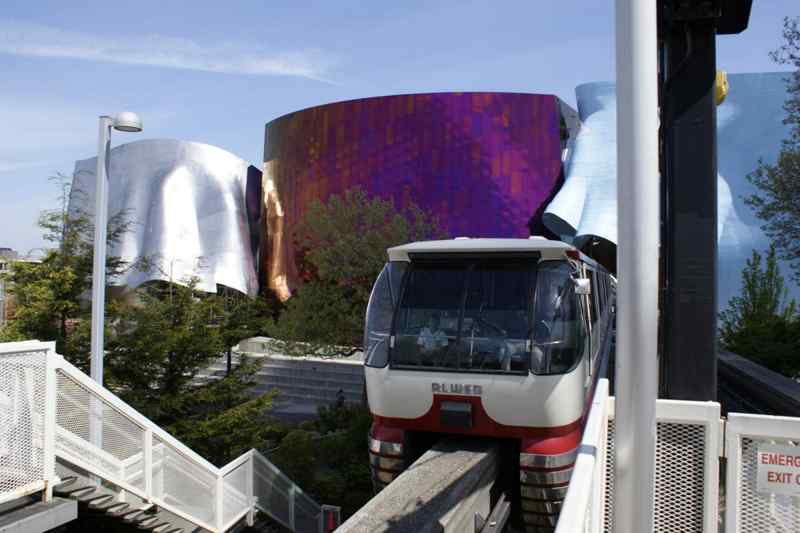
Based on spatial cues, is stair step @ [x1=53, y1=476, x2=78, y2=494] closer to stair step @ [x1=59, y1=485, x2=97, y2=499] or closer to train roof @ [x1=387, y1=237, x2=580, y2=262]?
stair step @ [x1=59, y1=485, x2=97, y2=499]

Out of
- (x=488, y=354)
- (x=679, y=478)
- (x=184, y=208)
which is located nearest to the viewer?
(x=679, y=478)

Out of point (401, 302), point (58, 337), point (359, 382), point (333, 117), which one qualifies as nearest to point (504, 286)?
point (401, 302)

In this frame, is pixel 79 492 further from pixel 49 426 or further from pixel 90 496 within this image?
pixel 49 426

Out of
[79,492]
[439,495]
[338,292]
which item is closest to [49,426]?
[79,492]

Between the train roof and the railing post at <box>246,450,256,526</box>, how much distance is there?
4.85 metres

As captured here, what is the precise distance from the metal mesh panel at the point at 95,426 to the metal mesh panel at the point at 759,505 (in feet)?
19.0

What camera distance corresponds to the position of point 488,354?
21.1 feet

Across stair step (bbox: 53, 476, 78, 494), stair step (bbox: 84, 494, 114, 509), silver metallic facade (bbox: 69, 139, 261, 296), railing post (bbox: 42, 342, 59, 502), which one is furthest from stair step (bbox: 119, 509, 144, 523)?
silver metallic facade (bbox: 69, 139, 261, 296)

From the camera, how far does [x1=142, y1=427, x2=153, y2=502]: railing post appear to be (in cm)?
730

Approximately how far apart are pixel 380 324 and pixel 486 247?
1.39 meters

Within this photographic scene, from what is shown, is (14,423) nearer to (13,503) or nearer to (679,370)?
(13,503)

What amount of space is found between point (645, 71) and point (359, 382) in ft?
81.2

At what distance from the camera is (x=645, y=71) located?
296cm

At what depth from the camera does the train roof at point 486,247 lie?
6527 mm
